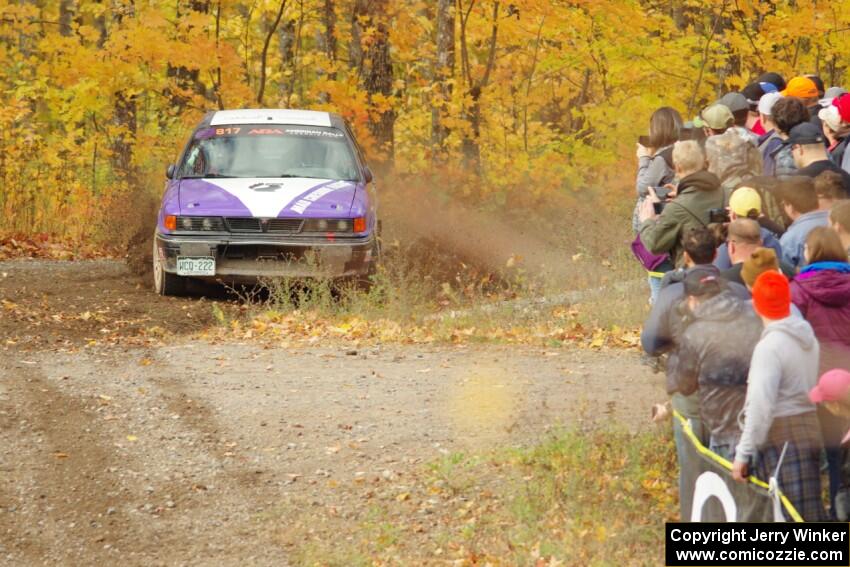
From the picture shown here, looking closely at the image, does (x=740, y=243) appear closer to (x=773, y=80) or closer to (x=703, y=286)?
(x=703, y=286)

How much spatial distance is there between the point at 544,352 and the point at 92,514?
4.74 metres

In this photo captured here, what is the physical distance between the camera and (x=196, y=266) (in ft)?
44.7

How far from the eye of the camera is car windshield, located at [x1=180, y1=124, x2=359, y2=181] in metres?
14.6

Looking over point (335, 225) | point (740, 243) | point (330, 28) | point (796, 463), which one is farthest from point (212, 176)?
point (796, 463)

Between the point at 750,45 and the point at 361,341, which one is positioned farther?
the point at 750,45

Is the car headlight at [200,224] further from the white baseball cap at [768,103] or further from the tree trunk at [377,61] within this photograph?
the tree trunk at [377,61]

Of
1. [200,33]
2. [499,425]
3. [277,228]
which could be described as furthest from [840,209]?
[200,33]

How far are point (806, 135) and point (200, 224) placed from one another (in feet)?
24.3

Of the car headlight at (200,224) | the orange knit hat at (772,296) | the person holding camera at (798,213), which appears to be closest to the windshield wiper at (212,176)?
the car headlight at (200,224)

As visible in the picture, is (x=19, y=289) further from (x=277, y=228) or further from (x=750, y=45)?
(x=750, y=45)

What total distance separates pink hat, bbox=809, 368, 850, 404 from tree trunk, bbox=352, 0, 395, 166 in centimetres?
1588

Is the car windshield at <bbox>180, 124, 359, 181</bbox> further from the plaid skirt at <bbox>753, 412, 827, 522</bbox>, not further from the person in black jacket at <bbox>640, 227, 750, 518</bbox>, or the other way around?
the plaid skirt at <bbox>753, 412, 827, 522</bbox>


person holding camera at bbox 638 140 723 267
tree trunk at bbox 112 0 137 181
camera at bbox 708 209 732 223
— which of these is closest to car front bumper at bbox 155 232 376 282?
person holding camera at bbox 638 140 723 267

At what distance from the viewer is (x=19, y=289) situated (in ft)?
48.9
